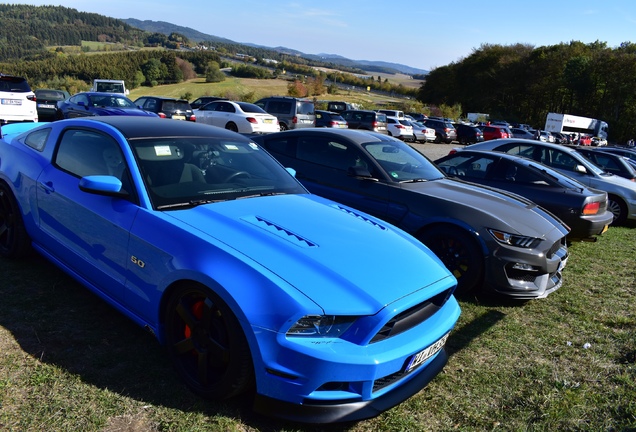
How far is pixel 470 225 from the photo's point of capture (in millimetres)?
4578

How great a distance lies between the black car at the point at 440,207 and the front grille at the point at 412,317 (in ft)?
5.73

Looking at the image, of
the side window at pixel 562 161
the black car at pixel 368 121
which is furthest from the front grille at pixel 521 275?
the black car at pixel 368 121

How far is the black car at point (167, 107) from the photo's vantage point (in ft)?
54.9

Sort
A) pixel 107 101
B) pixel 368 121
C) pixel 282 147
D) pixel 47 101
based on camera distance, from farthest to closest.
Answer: pixel 368 121
pixel 47 101
pixel 107 101
pixel 282 147

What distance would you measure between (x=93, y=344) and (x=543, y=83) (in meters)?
80.0

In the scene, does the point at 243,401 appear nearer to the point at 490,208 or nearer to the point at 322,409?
the point at 322,409

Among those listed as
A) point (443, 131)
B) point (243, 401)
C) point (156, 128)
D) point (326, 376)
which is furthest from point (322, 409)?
point (443, 131)

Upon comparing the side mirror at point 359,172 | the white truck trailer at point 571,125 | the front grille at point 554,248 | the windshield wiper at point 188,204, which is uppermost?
the white truck trailer at point 571,125

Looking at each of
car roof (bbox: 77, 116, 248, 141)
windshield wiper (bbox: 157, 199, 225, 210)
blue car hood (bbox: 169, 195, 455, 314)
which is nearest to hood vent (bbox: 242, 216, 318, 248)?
blue car hood (bbox: 169, 195, 455, 314)

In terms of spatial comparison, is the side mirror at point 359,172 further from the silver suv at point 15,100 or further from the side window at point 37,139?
the silver suv at point 15,100

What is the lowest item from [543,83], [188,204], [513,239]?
[513,239]

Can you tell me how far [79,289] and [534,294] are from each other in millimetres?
4165

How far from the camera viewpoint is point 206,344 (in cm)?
257

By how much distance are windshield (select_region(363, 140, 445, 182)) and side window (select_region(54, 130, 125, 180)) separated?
3.05 m
